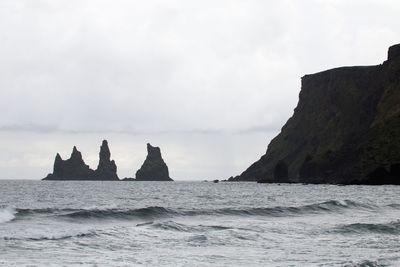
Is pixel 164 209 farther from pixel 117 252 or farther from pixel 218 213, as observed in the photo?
pixel 117 252

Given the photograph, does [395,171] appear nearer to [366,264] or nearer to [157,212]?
[157,212]

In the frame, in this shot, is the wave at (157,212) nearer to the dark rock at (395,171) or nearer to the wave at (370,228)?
the wave at (370,228)

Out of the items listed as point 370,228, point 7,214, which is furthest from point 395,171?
point 7,214

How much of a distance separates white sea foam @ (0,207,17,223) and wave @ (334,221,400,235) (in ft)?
86.1

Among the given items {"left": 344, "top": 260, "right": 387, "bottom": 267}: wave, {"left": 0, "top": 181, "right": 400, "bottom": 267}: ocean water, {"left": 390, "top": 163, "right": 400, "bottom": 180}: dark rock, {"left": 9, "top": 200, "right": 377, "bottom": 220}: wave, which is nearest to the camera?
{"left": 344, "top": 260, "right": 387, "bottom": 267}: wave

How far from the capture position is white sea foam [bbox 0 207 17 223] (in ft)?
157

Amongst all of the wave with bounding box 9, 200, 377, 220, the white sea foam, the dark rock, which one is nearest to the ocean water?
the white sea foam

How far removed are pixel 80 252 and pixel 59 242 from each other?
3.99m

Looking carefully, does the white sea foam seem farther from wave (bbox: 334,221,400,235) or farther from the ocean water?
wave (bbox: 334,221,400,235)

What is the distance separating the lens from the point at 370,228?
4188cm

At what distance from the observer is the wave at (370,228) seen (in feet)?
132

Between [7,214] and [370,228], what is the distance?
30939 millimetres

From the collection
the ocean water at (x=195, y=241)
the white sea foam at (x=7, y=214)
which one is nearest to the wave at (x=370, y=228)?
the ocean water at (x=195, y=241)

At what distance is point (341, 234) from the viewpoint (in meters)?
39.0
